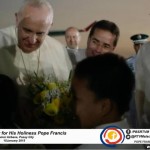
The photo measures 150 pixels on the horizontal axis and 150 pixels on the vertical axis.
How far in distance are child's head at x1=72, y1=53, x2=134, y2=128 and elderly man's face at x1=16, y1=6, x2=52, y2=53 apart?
199mm

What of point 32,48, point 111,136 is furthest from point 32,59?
point 111,136

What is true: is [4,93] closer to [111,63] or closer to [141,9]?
[111,63]

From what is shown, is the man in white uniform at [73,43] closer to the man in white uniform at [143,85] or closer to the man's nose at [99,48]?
the man's nose at [99,48]

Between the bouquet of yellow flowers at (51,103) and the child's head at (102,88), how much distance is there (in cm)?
6

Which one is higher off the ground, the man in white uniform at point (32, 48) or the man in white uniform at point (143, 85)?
the man in white uniform at point (32, 48)

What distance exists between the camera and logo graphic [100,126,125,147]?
125cm

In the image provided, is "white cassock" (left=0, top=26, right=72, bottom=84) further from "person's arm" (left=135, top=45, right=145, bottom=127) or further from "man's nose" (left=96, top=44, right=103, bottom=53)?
→ "person's arm" (left=135, top=45, right=145, bottom=127)

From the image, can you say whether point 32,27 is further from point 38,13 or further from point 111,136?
point 111,136

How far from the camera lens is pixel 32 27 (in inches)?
50.7

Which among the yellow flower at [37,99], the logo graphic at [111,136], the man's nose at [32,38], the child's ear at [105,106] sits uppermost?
the man's nose at [32,38]

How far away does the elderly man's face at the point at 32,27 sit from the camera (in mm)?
1276

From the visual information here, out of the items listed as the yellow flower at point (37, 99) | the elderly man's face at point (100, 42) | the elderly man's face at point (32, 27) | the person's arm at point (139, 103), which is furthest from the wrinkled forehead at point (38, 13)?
the person's arm at point (139, 103)

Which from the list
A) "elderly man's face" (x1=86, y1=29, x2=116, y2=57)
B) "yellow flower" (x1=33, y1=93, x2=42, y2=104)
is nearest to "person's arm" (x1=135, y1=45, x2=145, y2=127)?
"elderly man's face" (x1=86, y1=29, x2=116, y2=57)

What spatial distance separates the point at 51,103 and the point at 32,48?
0.22 meters
